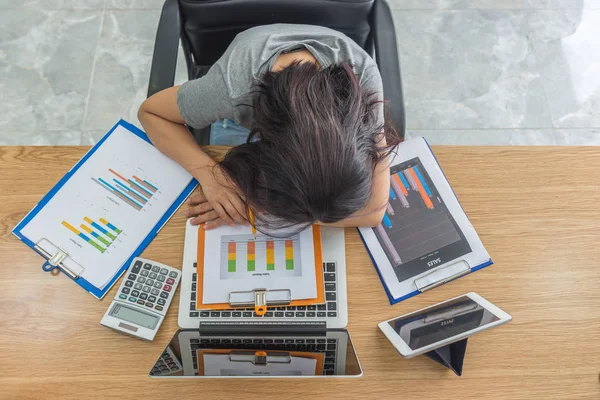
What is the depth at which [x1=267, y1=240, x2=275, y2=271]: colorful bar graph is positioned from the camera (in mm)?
999

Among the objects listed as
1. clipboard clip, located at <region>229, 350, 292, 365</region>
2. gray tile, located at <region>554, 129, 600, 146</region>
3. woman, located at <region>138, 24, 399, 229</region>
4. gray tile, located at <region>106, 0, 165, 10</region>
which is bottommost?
gray tile, located at <region>554, 129, 600, 146</region>

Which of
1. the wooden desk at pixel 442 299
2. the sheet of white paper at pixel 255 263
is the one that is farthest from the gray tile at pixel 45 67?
the sheet of white paper at pixel 255 263

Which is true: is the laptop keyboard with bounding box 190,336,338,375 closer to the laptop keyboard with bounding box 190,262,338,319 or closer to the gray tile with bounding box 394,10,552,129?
the laptop keyboard with bounding box 190,262,338,319

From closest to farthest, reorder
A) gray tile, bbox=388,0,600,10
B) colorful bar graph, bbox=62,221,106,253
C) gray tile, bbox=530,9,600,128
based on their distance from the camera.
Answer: colorful bar graph, bbox=62,221,106,253 < gray tile, bbox=530,9,600,128 < gray tile, bbox=388,0,600,10

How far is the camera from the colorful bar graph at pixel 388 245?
3.36 feet

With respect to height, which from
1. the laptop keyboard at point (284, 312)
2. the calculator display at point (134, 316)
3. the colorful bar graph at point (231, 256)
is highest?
the colorful bar graph at point (231, 256)

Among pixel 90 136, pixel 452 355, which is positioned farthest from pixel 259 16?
pixel 90 136

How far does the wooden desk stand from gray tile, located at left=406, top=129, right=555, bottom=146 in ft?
2.51

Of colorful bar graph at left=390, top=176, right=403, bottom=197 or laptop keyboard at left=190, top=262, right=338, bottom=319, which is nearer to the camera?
laptop keyboard at left=190, top=262, right=338, bottom=319

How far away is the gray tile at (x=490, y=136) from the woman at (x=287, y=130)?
0.92m

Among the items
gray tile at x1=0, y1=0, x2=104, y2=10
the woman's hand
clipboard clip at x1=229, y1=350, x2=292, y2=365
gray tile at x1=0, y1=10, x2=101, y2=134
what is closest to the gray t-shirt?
the woman's hand

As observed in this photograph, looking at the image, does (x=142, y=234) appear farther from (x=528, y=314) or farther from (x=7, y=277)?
(x=528, y=314)

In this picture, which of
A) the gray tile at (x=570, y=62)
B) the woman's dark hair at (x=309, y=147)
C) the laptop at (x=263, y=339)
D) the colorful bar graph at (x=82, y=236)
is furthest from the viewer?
the gray tile at (x=570, y=62)

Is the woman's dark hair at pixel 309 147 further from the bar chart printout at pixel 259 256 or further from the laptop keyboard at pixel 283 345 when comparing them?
the laptop keyboard at pixel 283 345
